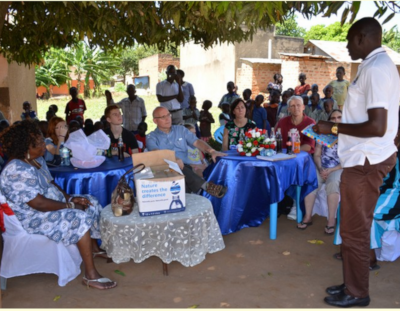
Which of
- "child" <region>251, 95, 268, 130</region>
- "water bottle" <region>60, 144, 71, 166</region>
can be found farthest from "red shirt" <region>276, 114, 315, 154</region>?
"water bottle" <region>60, 144, 71, 166</region>

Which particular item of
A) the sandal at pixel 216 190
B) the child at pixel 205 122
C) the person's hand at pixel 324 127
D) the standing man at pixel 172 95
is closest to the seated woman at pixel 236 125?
the sandal at pixel 216 190

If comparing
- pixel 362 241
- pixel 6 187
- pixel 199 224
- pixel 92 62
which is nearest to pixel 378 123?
pixel 362 241

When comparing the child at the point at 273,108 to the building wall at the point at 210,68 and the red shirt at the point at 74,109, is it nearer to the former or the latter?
the red shirt at the point at 74,109

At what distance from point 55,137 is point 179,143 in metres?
1.61

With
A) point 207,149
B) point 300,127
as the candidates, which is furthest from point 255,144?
point 300,127

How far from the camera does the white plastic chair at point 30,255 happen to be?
3479 millimetres

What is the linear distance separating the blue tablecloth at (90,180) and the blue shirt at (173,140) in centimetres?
72

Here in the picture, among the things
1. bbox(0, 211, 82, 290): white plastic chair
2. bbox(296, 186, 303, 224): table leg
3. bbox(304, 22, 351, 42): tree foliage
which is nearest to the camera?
bbox(0, 211, 82, 290): white plastic chair

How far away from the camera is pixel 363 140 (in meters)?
2.95

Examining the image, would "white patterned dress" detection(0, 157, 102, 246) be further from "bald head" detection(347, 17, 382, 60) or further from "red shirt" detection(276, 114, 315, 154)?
"red shirt" detection(276, 114, 315, 154)

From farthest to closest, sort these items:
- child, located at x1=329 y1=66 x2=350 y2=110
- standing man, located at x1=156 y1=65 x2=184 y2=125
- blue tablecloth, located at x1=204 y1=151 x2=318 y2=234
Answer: child, located at x1=329 y1=66 x2=350 y2=110
standing man, located at x1=156 y1=65 x2=184 y2=125
blue tablecloth, located at x1=204 y1=151 x2=318 y2=234

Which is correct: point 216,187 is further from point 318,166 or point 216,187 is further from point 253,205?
point 318,166

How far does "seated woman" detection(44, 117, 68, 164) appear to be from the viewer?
196 inches

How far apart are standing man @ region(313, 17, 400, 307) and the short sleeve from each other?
2.39 metres
